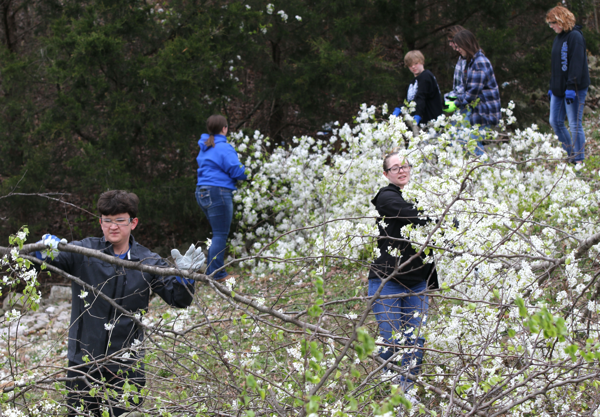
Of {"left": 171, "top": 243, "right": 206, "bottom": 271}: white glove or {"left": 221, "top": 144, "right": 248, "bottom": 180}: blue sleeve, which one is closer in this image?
{"left": 171, "top": 243, "right": 206, "bottom": 271}: white glove

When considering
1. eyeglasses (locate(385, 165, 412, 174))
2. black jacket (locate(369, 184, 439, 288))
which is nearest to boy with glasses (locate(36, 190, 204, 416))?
black jacket (locate(369, 184, 439, 288))

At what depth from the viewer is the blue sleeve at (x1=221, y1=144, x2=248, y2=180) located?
6.56m

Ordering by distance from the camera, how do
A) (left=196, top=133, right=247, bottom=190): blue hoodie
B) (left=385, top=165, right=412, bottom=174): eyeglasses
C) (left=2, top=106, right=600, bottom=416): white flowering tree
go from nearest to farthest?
(left=2, top=106, right=600, bottom=416): white flowering tree
(left=385, top=165, right=412, bottom=174): eyeglasses
(left=196, top=133, right=247, bottom=190): blue hoodie

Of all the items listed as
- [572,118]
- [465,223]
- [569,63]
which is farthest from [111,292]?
[569,63]

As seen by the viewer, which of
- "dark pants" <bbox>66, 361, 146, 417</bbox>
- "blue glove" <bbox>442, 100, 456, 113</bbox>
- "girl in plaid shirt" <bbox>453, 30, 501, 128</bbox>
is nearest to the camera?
"dark pants" <bbox>66, 361, 146, 417</bbox>

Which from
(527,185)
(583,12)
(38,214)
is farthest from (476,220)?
(583,12)

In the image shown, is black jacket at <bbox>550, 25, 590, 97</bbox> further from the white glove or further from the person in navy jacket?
the white glove

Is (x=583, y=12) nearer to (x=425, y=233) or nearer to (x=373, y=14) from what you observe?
(x=373, y=14)

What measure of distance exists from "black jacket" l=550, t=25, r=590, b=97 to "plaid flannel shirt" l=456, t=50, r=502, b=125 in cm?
97

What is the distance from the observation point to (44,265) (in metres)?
2.77

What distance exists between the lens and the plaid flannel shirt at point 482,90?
631cm

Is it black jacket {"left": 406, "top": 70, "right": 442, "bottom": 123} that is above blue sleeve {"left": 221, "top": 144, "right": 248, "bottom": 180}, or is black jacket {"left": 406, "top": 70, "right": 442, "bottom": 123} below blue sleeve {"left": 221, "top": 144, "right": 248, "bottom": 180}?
above

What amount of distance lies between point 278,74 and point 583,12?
5932 mm

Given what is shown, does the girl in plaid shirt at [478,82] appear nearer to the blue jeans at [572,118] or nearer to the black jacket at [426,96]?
the black jacket at [426,96]
